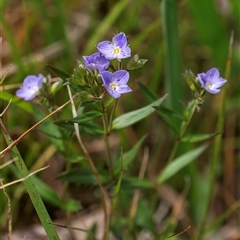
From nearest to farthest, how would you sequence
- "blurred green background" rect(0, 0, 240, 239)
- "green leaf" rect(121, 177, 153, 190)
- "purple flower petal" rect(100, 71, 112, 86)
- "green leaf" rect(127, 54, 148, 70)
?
1. "purple flower petal" rect(100, 71, 112, 86)
2. "green leaf" rect(127, 54, 148, 70)
3. "green leaf" rect(121, 177, 153, 190)
4. "blurred green background" rect(0, 0, 240, 239)

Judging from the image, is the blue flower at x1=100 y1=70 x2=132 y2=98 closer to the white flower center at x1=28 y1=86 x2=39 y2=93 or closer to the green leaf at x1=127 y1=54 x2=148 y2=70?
the green leaf at x1=127 y1=54 x2=148 y2=70

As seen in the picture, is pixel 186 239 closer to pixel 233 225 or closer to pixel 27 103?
pixel 233 225

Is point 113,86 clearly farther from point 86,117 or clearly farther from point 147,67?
point 147,67

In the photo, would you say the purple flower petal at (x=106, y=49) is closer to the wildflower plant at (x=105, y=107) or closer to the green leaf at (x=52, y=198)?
the wildflower plant at (x=105, y=107)

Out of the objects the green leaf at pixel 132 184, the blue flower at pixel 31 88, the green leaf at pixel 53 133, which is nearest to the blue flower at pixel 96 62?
the blue flower at pixel 31 88

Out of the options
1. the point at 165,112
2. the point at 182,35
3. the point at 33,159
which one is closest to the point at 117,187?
the point at 165,112

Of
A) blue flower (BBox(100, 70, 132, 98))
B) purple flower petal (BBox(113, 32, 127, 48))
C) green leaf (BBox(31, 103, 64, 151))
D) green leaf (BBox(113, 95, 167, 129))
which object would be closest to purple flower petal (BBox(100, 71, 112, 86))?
blue flower (BBox(100, 70, 132, 98))
